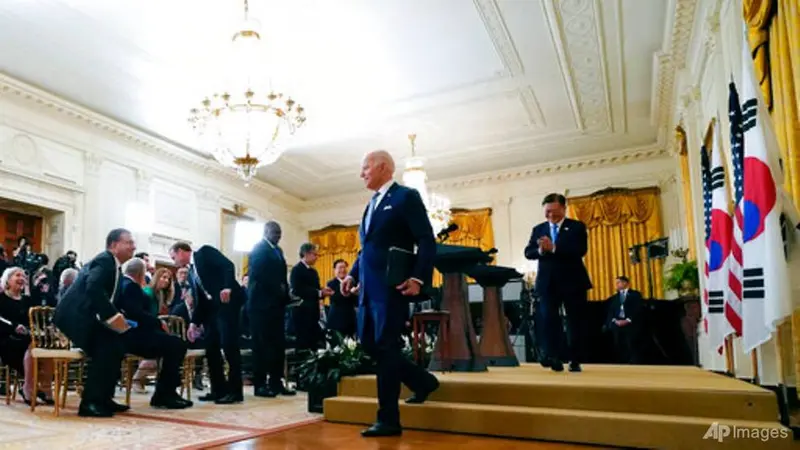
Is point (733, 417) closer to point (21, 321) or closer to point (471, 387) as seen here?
point (471, 387)

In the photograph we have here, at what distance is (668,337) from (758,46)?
5.09 meters

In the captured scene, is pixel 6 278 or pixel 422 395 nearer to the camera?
pixel 422 395

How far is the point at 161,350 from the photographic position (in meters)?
4.32

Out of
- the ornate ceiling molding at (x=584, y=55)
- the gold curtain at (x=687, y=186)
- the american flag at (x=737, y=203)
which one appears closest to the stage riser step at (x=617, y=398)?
the american flag at (x=737, y=203)

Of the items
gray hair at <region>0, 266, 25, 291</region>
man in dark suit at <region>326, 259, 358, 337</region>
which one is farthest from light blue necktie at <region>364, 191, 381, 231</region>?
gray hair at <region>0, 266, 25, 291</region>

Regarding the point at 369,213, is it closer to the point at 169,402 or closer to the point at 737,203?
the point at 737,203

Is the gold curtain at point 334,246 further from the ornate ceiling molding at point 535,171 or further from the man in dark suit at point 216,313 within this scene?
the man in dark suit at point 216,313

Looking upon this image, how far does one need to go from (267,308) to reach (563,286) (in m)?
2.52

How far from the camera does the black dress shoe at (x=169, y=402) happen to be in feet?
14.1

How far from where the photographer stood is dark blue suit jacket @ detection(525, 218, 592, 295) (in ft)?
13.1

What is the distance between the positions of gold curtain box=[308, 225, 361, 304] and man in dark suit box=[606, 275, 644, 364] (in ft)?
21.8

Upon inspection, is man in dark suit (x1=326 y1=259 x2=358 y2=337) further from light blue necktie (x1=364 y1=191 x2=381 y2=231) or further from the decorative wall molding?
the decorative wall molding

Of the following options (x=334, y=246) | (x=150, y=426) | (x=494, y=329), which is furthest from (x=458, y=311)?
(x=334, y=246)

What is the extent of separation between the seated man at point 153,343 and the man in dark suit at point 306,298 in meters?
1.33
